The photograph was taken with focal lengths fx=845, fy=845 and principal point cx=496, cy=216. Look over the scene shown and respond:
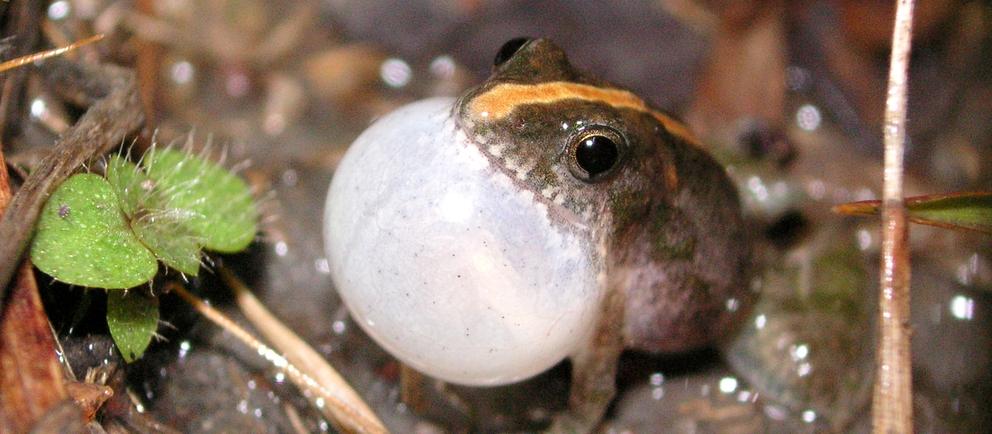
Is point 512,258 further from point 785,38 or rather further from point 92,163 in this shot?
point 785,38

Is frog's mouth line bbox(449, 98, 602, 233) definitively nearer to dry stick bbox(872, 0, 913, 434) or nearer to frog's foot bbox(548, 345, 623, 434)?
frog's foot bbox(548, 345, 623, 434)

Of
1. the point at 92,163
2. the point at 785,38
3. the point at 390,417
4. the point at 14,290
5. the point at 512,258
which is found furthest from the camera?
the point at 785,38

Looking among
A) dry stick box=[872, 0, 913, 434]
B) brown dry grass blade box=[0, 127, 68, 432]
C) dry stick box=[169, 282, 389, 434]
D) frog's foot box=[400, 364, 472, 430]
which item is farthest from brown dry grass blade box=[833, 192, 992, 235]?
brown dry grass blade box=[0, 127, 68, 432]

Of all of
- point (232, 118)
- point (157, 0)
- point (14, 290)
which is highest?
point (157, 0)

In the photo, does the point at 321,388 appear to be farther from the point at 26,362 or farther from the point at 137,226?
the point at 26,362

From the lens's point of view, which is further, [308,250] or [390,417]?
[308,250]

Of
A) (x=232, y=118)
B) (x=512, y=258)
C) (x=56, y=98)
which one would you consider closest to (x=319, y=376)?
(x=512, y=258)

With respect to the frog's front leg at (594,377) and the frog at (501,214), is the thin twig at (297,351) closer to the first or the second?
the frog at (501,214)
